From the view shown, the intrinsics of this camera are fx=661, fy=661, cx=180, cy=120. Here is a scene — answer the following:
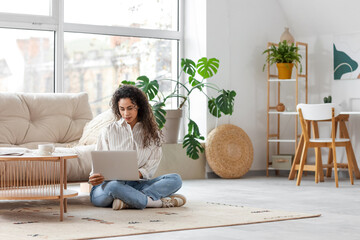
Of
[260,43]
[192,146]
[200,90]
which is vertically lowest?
[192,146]

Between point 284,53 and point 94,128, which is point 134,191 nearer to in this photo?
point 94,128

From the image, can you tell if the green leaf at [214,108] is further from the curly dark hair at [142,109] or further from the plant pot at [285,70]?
the curly dark hair at [142,109]

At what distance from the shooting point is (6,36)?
585cm

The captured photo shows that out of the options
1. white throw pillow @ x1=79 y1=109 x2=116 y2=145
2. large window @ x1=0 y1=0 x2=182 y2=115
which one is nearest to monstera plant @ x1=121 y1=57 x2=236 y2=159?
large window @ x1=0 y1=0 x2=182 y2=115

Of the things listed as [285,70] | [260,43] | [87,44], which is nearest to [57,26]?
[87,44]

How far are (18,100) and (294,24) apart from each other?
3.57 metres

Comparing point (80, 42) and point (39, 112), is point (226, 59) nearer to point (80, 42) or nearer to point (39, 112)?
point (80, 42)

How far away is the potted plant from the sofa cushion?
94.6 inches

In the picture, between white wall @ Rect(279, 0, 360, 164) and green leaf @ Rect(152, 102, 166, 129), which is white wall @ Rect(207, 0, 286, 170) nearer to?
white wall @ Rect(279, 0, 360, 164)

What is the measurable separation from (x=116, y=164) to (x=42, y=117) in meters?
1.47

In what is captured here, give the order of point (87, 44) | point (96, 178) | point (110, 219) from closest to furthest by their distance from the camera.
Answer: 1. point (110, 219)
2. point (96, 178)
3. point (87, 44)

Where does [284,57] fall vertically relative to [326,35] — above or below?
below

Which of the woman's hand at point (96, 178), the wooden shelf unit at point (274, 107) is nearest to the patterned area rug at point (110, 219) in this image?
the woman's hand at point (96, 178)

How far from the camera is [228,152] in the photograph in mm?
6609
